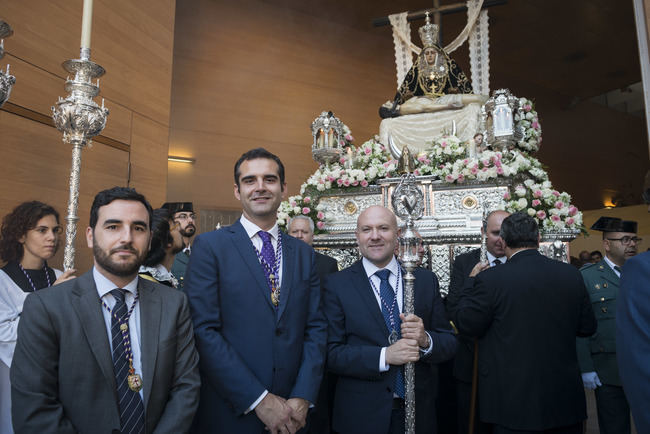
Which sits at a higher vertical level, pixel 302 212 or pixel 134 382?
pixel 302 212

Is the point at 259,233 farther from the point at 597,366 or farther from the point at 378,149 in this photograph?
the point at 378,149

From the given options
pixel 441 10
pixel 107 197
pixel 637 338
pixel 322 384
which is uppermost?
pixel 441 10

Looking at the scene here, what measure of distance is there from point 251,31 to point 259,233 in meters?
7.88

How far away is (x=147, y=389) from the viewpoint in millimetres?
1567

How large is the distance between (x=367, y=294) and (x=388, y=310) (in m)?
0.13

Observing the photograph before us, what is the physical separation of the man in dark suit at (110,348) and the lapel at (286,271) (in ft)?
1.25

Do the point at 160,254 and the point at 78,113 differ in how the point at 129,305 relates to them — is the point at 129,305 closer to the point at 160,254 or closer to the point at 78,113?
the point at 160,254

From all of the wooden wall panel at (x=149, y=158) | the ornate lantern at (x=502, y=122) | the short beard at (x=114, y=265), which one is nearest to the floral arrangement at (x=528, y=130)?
the ornate lantern at (x=502, y=122)

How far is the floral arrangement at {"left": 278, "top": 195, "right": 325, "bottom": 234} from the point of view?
4.71 meters

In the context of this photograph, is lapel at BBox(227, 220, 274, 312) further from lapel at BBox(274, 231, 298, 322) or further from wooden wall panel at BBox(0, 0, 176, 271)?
wooden wall panel at BBox(0, 0, 176, 271)

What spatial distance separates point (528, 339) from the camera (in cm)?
229

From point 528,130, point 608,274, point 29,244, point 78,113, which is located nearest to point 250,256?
point 78,113

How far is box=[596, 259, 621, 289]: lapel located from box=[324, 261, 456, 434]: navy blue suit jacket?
1.70 metres

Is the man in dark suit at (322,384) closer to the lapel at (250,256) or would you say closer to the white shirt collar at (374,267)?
the white shirt collar at (374,267)
